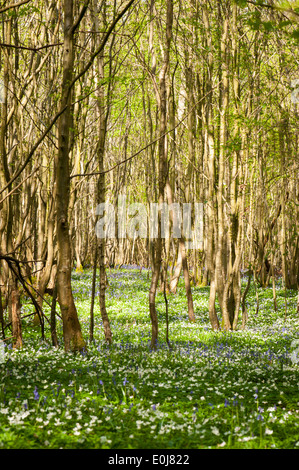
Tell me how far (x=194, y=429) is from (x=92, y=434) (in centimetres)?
102

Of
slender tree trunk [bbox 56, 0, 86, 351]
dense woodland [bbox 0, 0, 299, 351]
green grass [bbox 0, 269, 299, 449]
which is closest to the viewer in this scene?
green grass [bbox 0, 269, 299, 449]

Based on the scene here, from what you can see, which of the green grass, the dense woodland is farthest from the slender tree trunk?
the green grass

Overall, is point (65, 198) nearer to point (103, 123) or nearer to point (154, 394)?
point (103, 123)

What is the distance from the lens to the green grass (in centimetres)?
430

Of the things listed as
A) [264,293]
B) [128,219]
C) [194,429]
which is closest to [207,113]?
[264,293]

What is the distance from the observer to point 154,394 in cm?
576

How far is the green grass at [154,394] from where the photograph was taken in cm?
430

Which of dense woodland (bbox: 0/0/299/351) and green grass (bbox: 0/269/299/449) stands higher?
dense woodland (bbox: 0/0/299/351)

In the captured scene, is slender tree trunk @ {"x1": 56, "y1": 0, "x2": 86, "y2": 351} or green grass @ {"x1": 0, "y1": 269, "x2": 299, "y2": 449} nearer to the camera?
green grass @ {"x1": 0, "y1": 269, "x2": 299, "y2": 449}

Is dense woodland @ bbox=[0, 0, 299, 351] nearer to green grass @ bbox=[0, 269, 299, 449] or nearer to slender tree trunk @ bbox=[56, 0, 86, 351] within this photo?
slender tree trunk @ bbox=[56, 0, 86, 351]

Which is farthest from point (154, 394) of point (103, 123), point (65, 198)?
point (103, 123)

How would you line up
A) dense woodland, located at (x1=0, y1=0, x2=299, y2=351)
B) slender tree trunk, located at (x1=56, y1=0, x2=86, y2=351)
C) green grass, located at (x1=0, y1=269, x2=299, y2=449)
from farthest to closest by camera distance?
1. dense woodland, located at (x1=0, y1=0, x2=299, y2=351)
2. slender tree trunk, located at (x1=56, y1=0, x2=86, y2=351)
3. green grass, located at (x1=0, y1=269, x2=299, y2=449)
